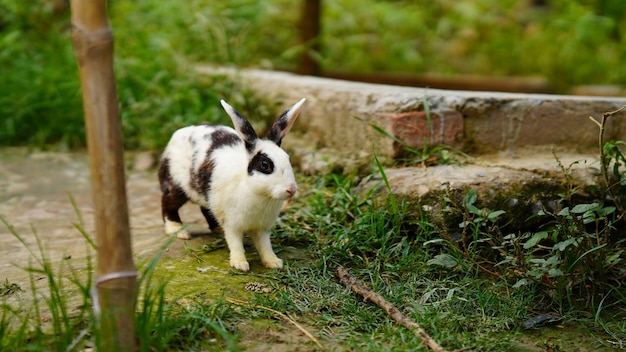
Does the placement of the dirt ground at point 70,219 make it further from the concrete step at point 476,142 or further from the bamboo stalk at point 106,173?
the concrete step at point 476,142

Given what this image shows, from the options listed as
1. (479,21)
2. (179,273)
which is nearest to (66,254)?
(179,273)

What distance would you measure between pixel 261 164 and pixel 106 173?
2.96ft

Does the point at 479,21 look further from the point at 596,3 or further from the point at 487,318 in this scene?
the point at 487,318

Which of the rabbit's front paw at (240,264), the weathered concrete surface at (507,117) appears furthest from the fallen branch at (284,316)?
the weathered concrete surface at (507,117)

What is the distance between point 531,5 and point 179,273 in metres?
8.54

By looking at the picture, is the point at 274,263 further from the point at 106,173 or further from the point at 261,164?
the point at 106,173

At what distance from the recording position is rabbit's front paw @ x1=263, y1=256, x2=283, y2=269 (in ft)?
9.77

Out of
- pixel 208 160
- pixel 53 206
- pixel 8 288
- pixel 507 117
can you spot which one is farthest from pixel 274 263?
pixel 53 206

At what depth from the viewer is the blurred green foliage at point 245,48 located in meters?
5.57

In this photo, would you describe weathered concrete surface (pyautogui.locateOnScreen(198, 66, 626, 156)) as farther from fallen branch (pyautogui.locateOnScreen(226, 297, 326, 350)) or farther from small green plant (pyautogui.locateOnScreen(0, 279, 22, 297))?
small green plant (pyautogui.locateOnScreen(0, 279, 22, 297))

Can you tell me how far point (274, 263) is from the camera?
2.99 meters

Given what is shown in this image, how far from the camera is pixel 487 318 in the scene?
264 centimetres

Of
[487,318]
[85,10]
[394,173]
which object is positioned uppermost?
[85,10]

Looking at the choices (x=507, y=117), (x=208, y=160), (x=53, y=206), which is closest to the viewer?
(x=208, y=160)
